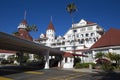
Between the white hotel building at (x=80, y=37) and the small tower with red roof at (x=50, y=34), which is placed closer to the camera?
the white hotel building at (x=80, y=37)

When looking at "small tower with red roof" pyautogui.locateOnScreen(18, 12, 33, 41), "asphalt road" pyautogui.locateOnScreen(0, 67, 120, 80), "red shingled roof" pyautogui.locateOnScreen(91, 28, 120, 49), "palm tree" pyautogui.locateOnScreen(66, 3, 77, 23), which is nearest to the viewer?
"asphalt road" pyautogui.locateOnScreen(0, 67, 120, 80)

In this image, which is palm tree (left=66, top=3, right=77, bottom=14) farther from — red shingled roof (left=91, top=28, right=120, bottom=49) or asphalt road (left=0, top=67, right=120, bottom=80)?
asphalt road (left=0, top=67, right=120, bottom=80)

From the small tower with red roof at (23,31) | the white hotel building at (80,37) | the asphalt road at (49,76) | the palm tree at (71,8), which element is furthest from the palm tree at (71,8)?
the asphalt road at (49,76)

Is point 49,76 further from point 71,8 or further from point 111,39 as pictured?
point 71,8

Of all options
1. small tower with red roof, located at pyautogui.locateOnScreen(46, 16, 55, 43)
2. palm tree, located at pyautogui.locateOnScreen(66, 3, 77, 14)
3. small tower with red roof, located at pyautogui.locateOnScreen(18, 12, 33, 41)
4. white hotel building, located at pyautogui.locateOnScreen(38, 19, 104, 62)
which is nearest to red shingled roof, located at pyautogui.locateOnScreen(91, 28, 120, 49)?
palm tree, located at pyautogui.locateOnScreen(66, 3, 77, 14)

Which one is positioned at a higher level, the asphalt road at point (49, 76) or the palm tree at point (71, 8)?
the palm tree at point (71, 8)

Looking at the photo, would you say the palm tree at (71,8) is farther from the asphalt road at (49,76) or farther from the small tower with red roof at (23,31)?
the asphalt road at (49,76)

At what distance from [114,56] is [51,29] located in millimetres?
57258


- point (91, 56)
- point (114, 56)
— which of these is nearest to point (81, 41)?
point (91, 56)

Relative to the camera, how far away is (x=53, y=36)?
89.0 m

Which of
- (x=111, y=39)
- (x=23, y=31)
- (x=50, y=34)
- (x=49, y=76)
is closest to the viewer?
(x=49, y=76)

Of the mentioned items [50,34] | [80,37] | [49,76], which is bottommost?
[49,76]

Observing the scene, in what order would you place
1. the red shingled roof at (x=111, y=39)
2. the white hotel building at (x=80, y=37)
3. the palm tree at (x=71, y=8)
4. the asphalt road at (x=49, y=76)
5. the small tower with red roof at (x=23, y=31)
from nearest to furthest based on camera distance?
the asphalt road at (x=49, y=76) < the red shingled roof at (x=111, y=39) < the palm tree at (x=71, y=8) < the white hotel building at (x=80, y=37) < the small tower with red roof at (x=23, y=31)

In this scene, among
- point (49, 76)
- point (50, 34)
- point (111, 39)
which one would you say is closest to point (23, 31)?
point (50, 34)
